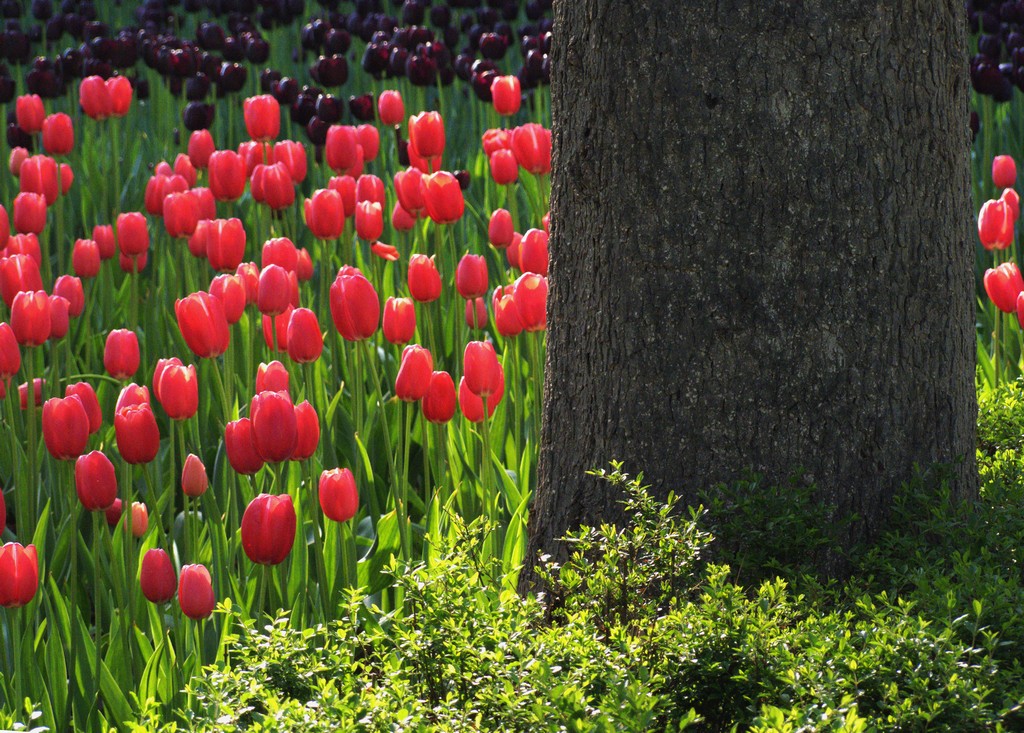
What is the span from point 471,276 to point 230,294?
64cm

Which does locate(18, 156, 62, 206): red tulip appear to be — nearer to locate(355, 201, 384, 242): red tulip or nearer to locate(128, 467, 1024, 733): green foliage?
locate(355, 201, 384, 242): red tulip

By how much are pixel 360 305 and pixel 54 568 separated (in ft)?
3.06

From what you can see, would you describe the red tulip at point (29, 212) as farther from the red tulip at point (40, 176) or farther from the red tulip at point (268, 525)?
the red tulip at point (268, 525)

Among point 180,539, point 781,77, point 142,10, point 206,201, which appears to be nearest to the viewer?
point 781,77

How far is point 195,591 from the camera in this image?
233cm

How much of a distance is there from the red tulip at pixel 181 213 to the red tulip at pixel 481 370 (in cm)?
156

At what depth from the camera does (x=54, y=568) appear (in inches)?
119

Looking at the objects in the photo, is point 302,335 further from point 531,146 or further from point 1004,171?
point 1004,171

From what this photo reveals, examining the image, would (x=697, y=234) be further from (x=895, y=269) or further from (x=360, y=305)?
(x=360, y=305)

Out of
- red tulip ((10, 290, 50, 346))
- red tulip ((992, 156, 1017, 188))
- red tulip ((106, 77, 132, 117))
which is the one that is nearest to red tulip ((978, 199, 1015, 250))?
red tulip ((992, 156, 1017, 188))

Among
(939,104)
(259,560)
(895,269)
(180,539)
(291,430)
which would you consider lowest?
(180,539)

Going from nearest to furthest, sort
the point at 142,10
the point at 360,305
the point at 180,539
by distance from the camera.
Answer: the point at 360,305 → the point at 180,539 → the point at 142,10

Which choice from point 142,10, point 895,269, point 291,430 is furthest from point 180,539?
point 142,10

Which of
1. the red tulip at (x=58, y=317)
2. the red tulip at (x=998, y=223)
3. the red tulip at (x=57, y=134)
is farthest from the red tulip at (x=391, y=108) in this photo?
the red tulip at (x=998, y=223)
